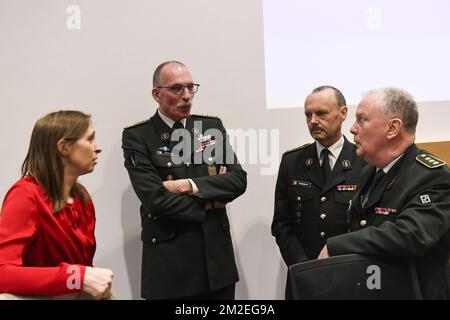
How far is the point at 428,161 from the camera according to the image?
184 centimetres

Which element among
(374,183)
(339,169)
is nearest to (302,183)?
(339,169)

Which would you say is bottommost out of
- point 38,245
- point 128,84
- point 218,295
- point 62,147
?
point 218,295

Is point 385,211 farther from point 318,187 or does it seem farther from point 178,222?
point 178,222

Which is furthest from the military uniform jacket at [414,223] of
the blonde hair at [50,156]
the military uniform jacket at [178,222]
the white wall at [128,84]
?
the white wall at [128,84]

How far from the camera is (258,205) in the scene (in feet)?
10.2

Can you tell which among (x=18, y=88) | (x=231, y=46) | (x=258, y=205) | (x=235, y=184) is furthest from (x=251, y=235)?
(x=18, y=88)

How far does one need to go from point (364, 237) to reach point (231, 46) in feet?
5.60

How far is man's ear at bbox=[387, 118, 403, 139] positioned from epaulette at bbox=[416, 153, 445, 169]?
128mm

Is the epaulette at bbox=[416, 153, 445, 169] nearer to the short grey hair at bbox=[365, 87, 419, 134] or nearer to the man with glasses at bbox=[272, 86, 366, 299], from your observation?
the short grey hair at bbox=[365, 87, 419, 134]

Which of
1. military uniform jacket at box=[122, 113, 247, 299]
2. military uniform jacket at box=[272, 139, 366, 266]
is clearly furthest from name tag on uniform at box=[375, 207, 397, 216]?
military uniform jacket at box=[122, 113, 247, 299]

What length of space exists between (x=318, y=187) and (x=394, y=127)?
0.69 metres

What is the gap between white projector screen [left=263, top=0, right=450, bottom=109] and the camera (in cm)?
308

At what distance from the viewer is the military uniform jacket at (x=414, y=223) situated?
1698mm

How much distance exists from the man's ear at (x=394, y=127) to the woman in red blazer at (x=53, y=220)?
1197 mm
